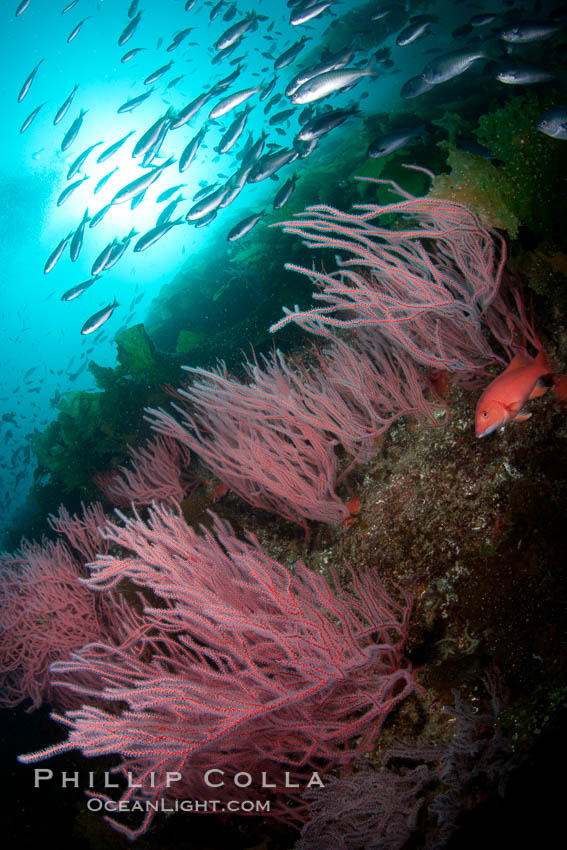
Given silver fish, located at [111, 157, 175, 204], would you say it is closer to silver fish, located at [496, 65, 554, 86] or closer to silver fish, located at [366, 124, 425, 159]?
silver fish, located at [366, 124, 425, 159]

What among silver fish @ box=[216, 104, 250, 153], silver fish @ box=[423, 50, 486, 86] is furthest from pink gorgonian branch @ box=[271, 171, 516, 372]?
silver fish @ box=[216, 104, 250, 153]

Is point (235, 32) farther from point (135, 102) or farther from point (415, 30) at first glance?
point (415, 30)

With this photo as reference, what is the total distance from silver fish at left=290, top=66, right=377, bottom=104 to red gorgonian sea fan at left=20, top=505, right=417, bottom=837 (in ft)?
19.4

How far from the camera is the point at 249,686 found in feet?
5.29

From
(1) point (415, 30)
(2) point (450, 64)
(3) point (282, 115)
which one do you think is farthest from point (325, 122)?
(3) point (282, 115)

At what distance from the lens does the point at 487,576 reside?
5.64 ft

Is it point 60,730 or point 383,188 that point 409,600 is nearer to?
point 383,188

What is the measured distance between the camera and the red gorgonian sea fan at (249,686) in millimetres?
1433

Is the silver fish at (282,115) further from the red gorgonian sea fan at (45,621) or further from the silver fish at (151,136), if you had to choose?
the red gorgonian sea fan at (45,621)

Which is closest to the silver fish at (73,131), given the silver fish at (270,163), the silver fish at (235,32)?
the silver fish at (235,32)

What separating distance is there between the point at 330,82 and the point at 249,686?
6641 mm

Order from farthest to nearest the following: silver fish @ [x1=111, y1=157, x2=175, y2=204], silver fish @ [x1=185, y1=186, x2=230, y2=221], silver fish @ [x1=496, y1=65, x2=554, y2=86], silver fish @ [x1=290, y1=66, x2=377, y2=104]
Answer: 1. silver fish @ [x1=111, y1=157, x2=175, y2=204]
2. silver fish @ [x1=185, y1=186, x2=230, y2=221]
3. silver fish @ [x1=290, y1=66, x2=377, y2=104]
4. silver fish @ [x1=496, y1=65, x2=554, y2=86]

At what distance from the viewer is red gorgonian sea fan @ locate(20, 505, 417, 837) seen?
143 cm

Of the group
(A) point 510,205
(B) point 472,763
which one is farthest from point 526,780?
(A) point 510,205
